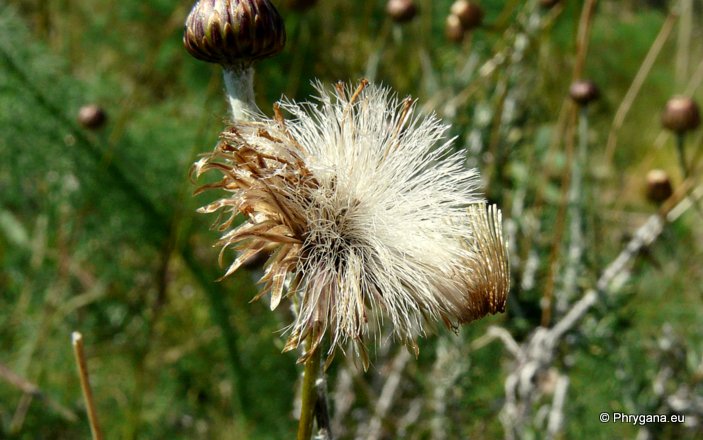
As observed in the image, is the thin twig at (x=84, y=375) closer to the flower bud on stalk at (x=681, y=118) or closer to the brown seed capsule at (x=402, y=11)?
the brown seed capsule at (x=402, y=11)

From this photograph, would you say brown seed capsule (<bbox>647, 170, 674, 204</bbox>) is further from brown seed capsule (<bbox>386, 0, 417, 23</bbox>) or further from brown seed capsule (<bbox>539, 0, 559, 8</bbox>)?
brown seed capsule (<bbox>386, 0, 417, 23</bbox>)

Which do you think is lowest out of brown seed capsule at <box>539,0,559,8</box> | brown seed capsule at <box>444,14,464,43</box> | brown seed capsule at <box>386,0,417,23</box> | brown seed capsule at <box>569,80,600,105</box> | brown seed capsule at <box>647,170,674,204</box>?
brown seed capsule at <box>647,170,674,204</box>

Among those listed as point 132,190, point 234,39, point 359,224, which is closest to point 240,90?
point 234,39

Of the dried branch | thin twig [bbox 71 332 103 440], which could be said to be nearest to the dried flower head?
thin twig [bbox 71 332 103 440]

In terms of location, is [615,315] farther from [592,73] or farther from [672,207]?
[592,73]

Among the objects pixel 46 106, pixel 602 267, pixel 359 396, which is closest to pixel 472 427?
pixel 359 396

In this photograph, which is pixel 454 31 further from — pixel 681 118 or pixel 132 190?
pixel 132 190
